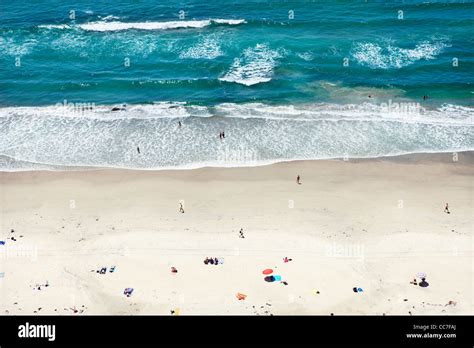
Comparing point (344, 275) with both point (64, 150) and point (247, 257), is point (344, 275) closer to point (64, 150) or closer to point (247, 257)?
point (247, 257)

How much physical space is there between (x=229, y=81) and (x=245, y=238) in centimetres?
2229

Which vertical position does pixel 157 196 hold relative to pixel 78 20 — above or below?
below

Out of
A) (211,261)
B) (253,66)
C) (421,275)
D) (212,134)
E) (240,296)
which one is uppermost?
(253,66)

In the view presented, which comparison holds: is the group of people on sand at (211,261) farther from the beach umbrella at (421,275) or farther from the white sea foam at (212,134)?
the beach umbrella at (421,275)

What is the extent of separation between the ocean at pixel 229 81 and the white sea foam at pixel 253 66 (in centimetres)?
17

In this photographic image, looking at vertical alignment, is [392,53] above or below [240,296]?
above

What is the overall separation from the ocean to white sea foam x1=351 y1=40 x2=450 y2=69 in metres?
0.19

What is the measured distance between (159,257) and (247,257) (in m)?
5.37

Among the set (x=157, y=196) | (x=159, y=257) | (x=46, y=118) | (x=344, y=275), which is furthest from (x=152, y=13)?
(x=344, y=275)

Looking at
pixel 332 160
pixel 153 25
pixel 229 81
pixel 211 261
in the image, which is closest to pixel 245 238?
pixel 211 261

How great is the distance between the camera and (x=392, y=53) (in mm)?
58406

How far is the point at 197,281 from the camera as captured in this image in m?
34.1

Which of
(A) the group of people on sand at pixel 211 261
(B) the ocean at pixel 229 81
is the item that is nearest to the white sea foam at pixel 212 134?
(B) the ocean at pixel 229 81

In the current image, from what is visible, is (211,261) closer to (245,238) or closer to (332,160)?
(245,238)
